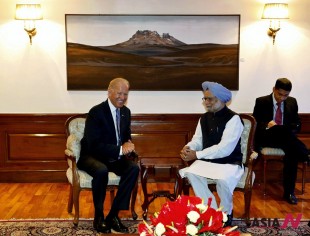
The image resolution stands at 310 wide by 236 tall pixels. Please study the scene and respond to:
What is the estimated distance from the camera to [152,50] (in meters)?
5.40

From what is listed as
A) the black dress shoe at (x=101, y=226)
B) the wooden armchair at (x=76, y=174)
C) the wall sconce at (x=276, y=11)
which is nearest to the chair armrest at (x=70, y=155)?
the wooden armchair at (x=76, y=174)

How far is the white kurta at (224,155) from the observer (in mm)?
3910

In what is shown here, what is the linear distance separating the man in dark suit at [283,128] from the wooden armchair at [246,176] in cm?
68

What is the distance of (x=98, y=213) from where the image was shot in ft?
13.0

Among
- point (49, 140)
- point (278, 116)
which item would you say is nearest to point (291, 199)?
point (278, 116)

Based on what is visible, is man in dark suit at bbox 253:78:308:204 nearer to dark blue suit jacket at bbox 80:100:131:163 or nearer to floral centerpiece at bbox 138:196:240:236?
dark blue suit jacket at bbox 80:100:131:163

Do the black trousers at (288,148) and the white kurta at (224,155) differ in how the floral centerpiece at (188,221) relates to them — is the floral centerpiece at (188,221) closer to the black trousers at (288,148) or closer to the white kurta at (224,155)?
the white kurta at (224,155)

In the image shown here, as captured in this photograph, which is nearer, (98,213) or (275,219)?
(98,213)

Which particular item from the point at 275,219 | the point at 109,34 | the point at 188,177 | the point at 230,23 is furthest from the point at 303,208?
the point at 109,34

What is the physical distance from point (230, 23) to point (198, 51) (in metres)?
0.49

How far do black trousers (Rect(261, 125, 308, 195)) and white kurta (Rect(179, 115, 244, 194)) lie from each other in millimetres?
1102

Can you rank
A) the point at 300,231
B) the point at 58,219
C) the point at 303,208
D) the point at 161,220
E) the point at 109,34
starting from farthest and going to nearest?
the point at 109,34
the point at 303,208
the point at 58,219
the point at 300,231
the point at 161,220

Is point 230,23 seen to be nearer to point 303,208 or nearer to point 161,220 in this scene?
point 303,208

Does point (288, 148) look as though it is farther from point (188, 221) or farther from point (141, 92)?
point (188, 221)
